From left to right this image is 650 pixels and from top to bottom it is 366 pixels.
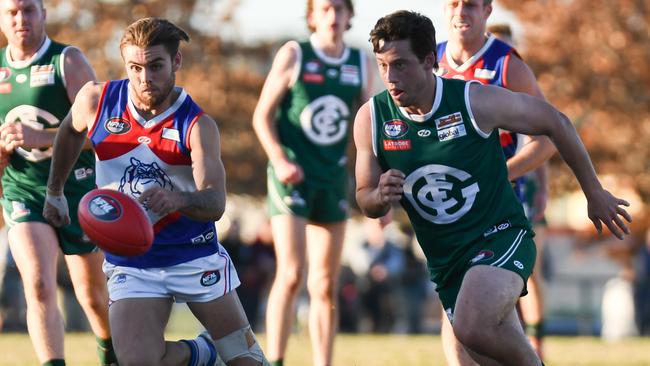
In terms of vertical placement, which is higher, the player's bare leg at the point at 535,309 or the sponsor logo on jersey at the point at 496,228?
the sponsor logo on jersey at the point at 496,228

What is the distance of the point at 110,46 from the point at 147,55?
23.8 m

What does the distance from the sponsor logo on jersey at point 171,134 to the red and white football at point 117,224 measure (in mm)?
450

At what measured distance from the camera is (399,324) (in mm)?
23031

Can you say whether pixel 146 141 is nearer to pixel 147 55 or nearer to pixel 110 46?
pixel 147 55

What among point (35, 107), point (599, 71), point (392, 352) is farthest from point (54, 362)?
point (599, 71)

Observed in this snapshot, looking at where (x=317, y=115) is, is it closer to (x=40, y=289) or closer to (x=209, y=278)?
(x=40, y=289)

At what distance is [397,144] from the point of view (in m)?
6.76

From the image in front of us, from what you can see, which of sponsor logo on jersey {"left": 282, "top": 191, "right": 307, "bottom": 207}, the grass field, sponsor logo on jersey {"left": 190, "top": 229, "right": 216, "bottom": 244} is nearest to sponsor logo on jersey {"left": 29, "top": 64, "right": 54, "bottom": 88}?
sponsor logo on jersey {"left": 282, "top": 191, "right": 307, "bottom": 207}

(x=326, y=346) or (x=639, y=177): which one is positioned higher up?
(x=326, y=346)

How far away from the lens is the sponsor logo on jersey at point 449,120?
265 inches

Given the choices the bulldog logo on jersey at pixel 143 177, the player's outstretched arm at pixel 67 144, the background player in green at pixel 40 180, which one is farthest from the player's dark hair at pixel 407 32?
the background player in green at pixel 40 180

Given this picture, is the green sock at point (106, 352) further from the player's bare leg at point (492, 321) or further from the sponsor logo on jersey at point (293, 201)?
the player's bare leg at point (492, 321)

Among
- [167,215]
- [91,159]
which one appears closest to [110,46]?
[91,159]

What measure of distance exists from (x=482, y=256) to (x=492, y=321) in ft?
1.38
